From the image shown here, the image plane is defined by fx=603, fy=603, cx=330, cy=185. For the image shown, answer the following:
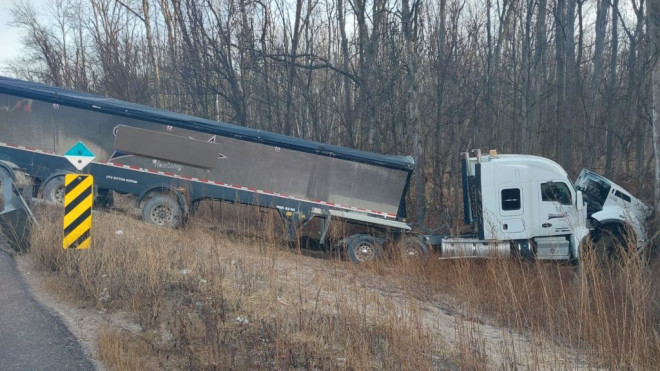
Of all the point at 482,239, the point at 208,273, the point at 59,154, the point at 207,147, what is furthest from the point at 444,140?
the point at 208,273

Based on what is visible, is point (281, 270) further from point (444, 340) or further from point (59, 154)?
point (59, 154)

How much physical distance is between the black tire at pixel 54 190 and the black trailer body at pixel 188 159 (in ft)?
0.50

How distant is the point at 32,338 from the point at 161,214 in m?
8.16

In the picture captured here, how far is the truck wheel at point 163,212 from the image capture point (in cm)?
1420

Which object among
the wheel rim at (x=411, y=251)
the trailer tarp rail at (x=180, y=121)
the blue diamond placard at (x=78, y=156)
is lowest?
the wheel rim at (x=411, y=251)

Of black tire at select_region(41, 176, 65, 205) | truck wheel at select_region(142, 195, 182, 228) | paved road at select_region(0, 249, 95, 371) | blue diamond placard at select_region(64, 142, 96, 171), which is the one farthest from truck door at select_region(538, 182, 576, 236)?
black tire at select_region(41, 176, 65, 205)

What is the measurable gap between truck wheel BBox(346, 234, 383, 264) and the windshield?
17.3 feet

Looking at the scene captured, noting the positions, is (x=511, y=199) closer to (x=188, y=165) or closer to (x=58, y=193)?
(x=188, y=165)

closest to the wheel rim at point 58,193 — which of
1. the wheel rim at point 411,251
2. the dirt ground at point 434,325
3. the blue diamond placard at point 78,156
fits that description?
the dirt ground at point 434,325

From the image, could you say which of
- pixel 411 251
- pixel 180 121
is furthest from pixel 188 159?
pixel 411 251

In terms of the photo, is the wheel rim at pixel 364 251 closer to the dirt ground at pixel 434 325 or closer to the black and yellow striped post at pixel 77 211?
the dirt ground at pixel 434 325

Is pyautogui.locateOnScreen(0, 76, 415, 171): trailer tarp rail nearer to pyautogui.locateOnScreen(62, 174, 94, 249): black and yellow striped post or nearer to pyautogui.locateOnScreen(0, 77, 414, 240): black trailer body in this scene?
pyautogui.locateOnScreen(0, 77, 414, 240): black trailer body

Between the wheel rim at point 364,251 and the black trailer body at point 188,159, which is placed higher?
the black trailer body at point 188,159

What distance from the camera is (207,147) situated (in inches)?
575
